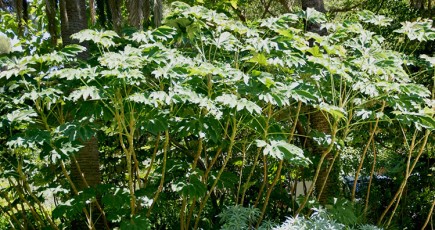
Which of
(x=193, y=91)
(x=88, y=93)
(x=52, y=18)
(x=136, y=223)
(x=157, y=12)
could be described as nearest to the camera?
(x=88, y=93)

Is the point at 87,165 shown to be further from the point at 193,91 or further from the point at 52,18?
the point at 52,18

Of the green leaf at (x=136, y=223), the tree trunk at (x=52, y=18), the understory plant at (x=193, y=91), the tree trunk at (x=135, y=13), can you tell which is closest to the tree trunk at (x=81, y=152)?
the understory plant at (x=193, y=91)

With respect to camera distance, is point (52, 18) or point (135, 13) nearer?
point (135, 13)

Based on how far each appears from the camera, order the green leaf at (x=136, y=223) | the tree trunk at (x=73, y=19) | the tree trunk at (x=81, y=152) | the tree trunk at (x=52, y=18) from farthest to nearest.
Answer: the tree trunk at (x=52, y=18)
the tree trunk at (x=73, y=19)
the tree trunk at (x=81, y=152)
the green leaf at (x=136, y=223)

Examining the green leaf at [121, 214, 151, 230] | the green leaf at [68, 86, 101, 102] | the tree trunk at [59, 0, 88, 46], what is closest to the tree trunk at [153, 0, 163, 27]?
the tree trunk at [59, 0, 88, 46]

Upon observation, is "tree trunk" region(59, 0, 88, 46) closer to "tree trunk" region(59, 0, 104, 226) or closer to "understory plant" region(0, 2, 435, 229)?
"tree trunk" region(59, 0, 104, 226)

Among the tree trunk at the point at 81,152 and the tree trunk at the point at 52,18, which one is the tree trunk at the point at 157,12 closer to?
the tree trunk at the point at 81,152

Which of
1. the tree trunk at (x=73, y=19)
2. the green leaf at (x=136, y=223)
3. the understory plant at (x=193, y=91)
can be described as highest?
the tree trunk at (x=73, y=19)

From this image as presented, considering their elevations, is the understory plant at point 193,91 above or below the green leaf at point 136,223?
above

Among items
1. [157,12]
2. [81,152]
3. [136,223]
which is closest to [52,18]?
[157,12]

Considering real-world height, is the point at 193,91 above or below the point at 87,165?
above

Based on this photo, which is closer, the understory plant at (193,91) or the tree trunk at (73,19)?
the understory plant at (193,91)

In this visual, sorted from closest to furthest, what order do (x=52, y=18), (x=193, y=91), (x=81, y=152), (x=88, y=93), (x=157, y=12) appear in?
1. (x=88, y=93)
2. (x=193, y=91)
3. (x=81, y=152)
4. (x=157, y=12)
5. (x=52, y=18)

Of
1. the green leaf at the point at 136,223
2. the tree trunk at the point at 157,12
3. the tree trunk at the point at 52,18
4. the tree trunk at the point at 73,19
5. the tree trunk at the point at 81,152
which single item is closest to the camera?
the green leaf at the point at 136,223
